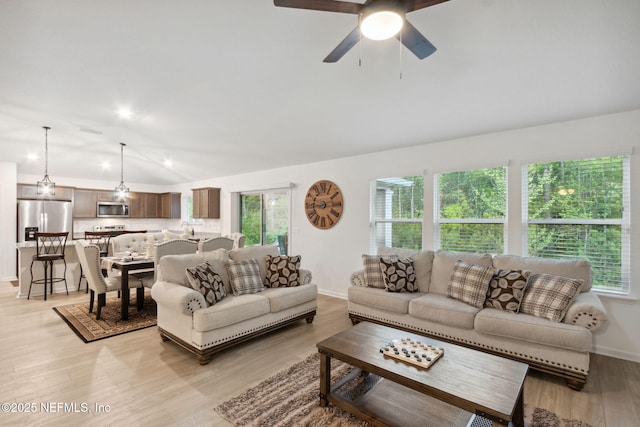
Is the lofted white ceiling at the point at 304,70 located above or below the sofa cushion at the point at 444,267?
above

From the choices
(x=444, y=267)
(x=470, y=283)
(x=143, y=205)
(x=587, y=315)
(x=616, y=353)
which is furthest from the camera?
(x=143, y=205)

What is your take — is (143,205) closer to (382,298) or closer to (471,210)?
(382,298)

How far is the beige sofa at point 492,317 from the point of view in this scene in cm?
250

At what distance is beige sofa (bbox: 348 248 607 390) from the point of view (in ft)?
8.21

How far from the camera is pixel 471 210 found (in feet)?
13.3

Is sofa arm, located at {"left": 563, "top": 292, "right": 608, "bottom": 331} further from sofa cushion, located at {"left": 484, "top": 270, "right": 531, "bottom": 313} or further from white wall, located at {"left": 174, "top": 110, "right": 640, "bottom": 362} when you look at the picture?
white wall, located at {"left": 174, "top": 110, "right": 640, "bottom": 362}

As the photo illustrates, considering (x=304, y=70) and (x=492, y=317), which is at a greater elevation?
(x=304, y=70)

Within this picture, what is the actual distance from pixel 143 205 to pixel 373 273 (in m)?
7.70

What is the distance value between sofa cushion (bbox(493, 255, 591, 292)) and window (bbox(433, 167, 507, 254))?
1.58 feet

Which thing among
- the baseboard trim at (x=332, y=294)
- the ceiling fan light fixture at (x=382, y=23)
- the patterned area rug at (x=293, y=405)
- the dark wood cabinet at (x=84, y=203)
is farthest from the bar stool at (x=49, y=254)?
the ceiling fan light fixture at (x=382, y=23)

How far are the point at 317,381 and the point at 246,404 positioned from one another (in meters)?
0.62

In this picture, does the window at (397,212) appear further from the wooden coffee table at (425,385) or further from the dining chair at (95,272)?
the dining chair at (95,272)

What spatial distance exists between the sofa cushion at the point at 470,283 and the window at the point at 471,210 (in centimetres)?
72

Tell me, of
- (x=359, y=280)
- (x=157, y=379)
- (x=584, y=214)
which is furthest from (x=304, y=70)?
(x=584, y=214)
